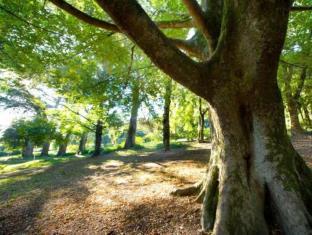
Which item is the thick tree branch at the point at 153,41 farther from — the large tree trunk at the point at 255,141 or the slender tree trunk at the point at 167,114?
the slender tree trunk at the point at 167,114

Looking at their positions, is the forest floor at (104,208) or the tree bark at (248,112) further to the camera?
the forest floor at (104,208)

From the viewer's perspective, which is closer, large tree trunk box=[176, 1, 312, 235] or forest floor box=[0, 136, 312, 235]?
large tree trunk box=[176, 1, 312, 235]

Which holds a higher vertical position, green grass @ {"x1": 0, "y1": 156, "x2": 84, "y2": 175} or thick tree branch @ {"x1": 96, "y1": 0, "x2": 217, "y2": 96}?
thick tree branch @ {"x1": 96, "y1": 0, "x2": 217, "y2": 96}

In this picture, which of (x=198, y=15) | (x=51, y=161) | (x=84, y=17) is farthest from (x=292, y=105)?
(x=51, y=161)

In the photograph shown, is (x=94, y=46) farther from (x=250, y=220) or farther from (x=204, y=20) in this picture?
(x=250, y=220)

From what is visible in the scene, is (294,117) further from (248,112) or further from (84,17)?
(84,17)

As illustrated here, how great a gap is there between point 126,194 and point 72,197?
133cm

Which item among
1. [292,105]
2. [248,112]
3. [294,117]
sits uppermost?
[292,105]

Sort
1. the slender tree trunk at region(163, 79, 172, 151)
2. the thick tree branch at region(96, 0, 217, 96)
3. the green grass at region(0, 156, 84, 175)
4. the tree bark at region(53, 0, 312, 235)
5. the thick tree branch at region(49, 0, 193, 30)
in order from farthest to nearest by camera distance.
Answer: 1. the green grass at region(0, 156, 84, 175)
2. the slender tree trunk at region(163, 79, 172, 151)
3. the thick tree branch at region(49, 0, 193, 30)
4. the tree bark at region(53, 0, 312, 235)
5. the thick tree branch at region(96, 0, 217, 96)

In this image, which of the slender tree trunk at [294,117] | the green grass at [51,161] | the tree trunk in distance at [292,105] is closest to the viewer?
the green grass at [51,161]

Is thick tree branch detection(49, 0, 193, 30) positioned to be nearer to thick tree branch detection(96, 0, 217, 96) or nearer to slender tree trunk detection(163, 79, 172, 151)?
thick tree branch detection(96, 0, 217, 96)

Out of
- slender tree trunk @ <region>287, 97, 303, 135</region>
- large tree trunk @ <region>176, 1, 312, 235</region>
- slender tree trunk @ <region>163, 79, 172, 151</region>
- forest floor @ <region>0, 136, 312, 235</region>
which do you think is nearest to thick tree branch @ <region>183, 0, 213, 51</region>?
large tree trunk @ <region>176, 1, 312, 235</region>

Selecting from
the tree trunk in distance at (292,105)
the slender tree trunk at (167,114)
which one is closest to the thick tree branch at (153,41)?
the slender tree trunk at (167,114)

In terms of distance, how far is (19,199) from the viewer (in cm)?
577
